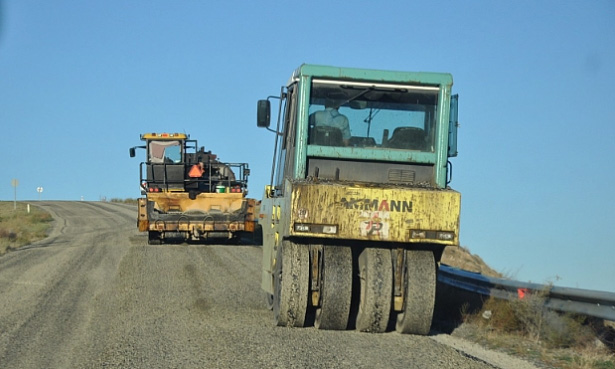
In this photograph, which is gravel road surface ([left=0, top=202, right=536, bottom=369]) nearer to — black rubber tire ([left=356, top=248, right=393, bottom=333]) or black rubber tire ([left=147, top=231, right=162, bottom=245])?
black rubber tire ([left=356, top=248, right=393, bottom=333])

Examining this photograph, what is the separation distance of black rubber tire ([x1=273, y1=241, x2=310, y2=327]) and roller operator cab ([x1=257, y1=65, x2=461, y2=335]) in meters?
0.01

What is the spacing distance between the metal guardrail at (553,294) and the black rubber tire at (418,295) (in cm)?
139

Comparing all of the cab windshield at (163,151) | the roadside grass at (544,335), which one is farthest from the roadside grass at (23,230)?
the roadside grass at (544,335)

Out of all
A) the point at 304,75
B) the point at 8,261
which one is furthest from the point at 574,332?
the point at 8,261

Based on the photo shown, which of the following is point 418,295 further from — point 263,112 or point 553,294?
point 263,112

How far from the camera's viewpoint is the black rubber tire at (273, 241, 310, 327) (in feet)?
30.9

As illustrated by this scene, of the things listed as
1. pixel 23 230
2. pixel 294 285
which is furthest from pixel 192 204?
pixel 294 285

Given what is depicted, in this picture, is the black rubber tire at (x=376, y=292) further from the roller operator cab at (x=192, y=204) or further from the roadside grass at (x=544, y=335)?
the roller operator cab at (x=192, y=204)

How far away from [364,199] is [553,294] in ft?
8.47

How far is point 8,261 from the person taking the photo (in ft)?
62.6

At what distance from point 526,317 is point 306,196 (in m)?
3.15

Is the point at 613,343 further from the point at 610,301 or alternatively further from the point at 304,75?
the point at 304,75

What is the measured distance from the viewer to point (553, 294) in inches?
376

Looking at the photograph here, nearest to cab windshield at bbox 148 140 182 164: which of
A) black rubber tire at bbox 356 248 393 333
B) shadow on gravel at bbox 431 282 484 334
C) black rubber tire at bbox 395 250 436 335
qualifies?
shadow on gravel at bbox 431 282 484 334
